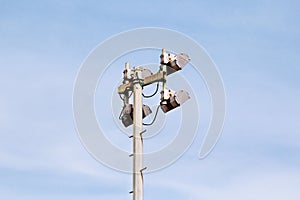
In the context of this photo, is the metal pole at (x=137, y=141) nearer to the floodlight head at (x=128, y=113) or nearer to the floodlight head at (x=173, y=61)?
the floodlight head at (x=128, y=113)

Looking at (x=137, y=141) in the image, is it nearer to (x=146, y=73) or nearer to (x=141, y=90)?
(x=141, y=90)

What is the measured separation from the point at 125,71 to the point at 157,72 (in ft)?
3.01

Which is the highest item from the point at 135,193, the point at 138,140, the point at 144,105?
the point at 144,105

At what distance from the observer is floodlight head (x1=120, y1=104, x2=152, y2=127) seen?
21891 mm

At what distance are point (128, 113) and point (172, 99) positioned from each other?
4.07ft

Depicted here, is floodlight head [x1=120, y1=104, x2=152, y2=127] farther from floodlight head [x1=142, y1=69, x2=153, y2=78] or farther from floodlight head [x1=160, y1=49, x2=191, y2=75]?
floodlight head [x1=160, y1=49, x2=191, y2=75]

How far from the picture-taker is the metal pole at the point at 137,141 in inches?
815

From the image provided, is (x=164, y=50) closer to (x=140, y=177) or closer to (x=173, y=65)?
(x=173, y=65)

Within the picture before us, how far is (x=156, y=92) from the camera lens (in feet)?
72.6

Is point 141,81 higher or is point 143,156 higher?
point 141,81

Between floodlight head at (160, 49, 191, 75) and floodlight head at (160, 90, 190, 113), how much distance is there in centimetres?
62

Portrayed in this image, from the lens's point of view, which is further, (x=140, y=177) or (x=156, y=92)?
(x=156, y=92)

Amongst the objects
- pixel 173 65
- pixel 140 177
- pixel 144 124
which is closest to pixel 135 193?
pixel 140 177

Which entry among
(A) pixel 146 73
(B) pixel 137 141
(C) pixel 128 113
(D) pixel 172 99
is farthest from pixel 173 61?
(B) pixel 137 141
